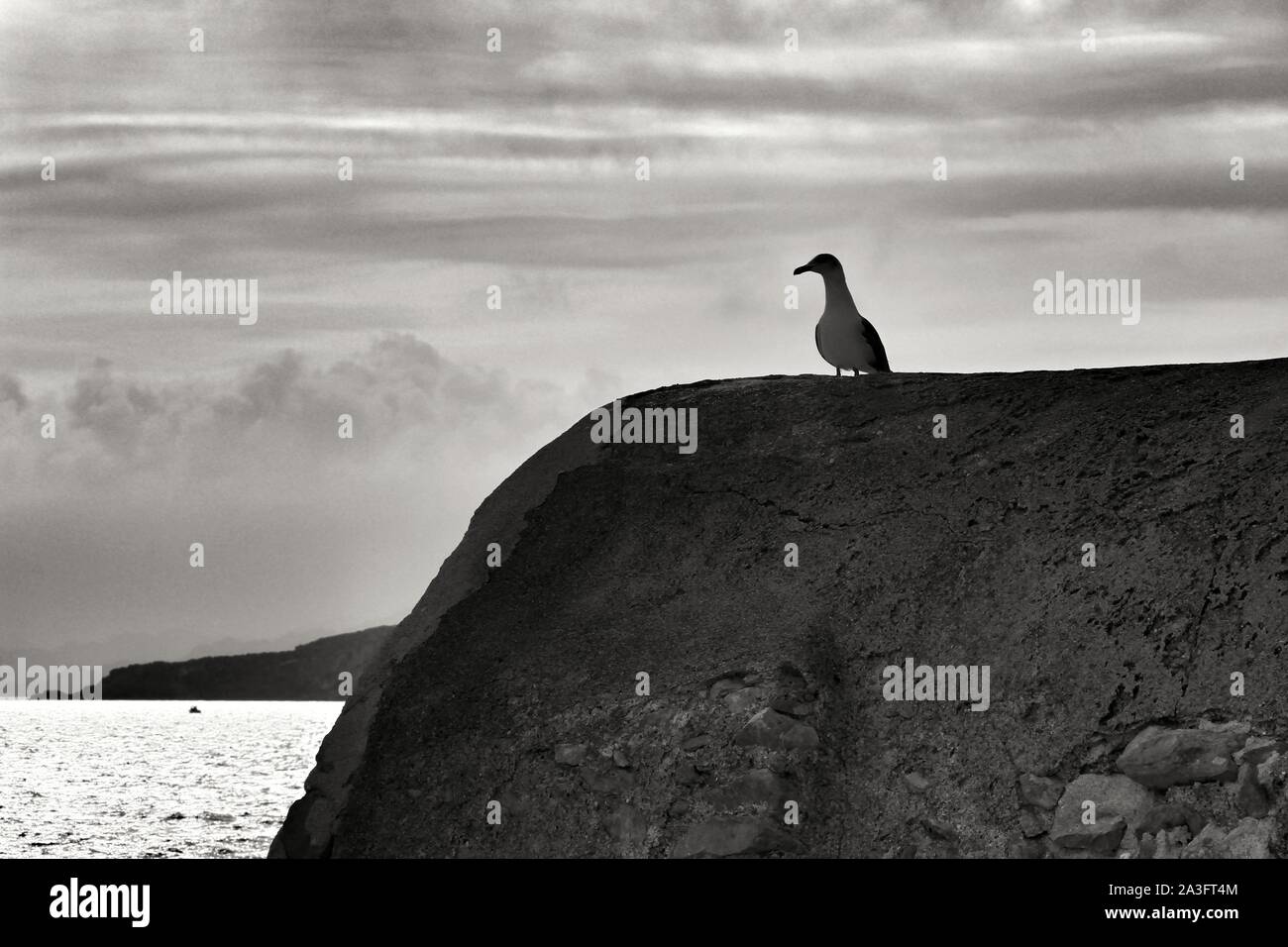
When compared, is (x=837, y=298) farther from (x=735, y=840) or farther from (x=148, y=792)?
(x=148, y=792)

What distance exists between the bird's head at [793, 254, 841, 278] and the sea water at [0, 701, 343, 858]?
1978 cm

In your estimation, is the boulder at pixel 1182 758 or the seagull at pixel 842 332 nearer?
the boulder at pixel 1182 758

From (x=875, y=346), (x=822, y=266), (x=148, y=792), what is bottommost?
(x=148, y=792)

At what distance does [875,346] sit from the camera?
1535cm

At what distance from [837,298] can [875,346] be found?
665 mm

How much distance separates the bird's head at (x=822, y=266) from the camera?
50.9ft

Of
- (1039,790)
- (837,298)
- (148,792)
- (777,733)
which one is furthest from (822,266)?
(148,792)

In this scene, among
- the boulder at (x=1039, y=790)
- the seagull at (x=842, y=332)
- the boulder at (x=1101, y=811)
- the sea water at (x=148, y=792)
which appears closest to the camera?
the boulder at (x=1101, y=811)

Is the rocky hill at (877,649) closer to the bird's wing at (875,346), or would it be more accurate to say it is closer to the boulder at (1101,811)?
the boulder at (1101,811)

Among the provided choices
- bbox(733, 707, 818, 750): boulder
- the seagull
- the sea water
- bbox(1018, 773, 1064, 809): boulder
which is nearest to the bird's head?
the seagull

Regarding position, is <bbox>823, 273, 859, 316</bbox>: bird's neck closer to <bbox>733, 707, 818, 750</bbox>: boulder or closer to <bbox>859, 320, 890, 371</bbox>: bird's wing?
<bbox>859, 320, 890, 371</bbox>: bird's wing

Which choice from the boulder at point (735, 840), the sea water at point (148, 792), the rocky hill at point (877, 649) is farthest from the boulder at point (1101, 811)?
the sea water at point (148, 792)

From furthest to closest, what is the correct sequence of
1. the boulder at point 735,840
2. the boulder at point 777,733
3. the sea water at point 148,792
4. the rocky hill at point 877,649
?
the sea water at point 148,792, the boulder at point 777,733, the boulder at point 735,840, the rocky hill at point 877,649

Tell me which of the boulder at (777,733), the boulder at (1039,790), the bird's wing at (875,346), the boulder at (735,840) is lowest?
the boulder at (735,840)
